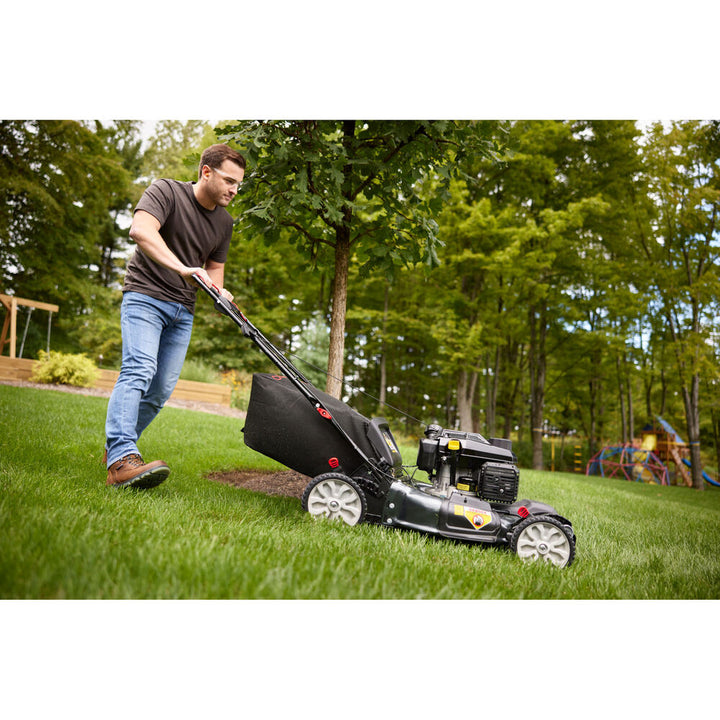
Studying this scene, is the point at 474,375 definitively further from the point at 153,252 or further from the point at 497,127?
the point at 153,252

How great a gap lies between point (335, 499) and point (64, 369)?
4148 millimetres

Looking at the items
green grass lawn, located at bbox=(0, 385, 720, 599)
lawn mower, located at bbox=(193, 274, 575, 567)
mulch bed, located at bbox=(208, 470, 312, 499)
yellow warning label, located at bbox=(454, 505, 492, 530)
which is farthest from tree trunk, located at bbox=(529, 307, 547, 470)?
yellow warning label, located at bbox=(454, 505, 492, 530)

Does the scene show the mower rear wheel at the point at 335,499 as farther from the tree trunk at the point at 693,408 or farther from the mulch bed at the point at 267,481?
the tree trunk at the point at 693,408

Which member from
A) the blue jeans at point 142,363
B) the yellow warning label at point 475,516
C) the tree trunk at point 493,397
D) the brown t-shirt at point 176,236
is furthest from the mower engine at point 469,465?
the tree trunk at point 493,397

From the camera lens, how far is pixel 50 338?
4.70 meters

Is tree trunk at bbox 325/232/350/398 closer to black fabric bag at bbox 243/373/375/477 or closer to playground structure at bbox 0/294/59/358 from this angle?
black fabric bag at bbox 243/373/375/477

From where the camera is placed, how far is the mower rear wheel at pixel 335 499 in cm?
241

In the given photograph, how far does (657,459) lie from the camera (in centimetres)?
1043

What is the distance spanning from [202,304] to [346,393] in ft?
12.6

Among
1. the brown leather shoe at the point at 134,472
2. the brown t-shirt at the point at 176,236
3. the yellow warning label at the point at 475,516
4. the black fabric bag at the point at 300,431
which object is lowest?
the yellow warning label at the point at 475,516

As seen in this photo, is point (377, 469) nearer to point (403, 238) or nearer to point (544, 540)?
point (544, 540)

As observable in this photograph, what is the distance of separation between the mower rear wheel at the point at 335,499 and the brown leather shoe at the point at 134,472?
711mm

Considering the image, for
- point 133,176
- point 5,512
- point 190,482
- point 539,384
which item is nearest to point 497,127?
point 190,482

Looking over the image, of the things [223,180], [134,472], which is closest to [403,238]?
[223,180]
